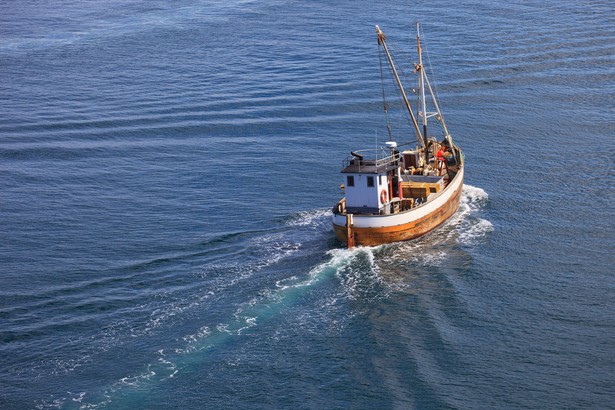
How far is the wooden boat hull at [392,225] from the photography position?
76.8 metres

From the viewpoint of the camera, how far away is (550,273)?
239 ft

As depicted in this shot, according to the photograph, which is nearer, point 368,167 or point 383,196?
point 368,167

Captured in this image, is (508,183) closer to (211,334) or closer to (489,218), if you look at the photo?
(489,218)

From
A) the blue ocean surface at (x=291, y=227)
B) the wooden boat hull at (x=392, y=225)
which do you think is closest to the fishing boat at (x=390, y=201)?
the wooden boat hull at (x=392, y=225)

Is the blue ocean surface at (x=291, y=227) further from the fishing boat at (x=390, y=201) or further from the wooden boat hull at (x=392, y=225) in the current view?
the fishing boat at (x=390, y=201)

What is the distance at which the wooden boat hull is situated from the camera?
76812 mm

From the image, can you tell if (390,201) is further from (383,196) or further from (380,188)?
(380,188)

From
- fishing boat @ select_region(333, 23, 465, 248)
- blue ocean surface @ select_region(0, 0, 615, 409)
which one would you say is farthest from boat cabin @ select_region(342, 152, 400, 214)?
blue ocean surface @ select_region(0, 0, 615, 409)

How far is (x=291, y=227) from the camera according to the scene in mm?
82750

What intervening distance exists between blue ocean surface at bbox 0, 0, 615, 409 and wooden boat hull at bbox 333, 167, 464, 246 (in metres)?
1.05

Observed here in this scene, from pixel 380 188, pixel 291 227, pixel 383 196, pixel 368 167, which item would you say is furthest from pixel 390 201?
pixel 291 227

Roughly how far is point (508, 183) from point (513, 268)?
62.8 feet

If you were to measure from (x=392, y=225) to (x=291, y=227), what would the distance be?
1028 centimetres

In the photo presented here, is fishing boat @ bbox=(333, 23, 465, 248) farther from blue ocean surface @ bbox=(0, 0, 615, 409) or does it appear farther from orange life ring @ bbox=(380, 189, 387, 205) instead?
A: blue ocean surface @ bbox=(0, 0, 615, 409)
